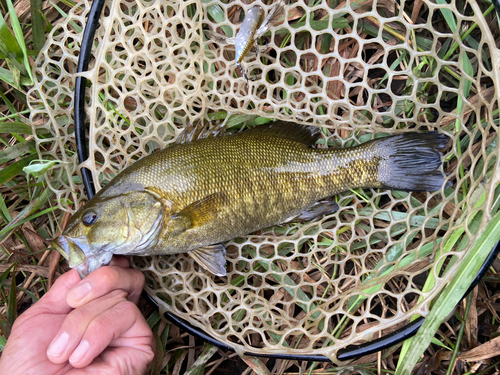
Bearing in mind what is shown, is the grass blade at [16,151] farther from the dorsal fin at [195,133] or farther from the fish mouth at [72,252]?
the dorsal fin at [195,133]

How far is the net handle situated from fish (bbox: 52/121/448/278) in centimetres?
42

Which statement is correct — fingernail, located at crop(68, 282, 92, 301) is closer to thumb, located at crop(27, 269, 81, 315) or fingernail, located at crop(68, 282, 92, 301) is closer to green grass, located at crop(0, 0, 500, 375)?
thumb, located at crop(27, 269, 81, 315)

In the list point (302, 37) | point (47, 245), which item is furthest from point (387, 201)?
point (47, 245)

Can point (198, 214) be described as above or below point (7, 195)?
below

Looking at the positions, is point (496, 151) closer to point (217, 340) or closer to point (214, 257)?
point (214, 257)

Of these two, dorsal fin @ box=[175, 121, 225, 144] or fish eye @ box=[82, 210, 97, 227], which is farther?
dorsal fin @ box=[175, 121, 225, 144]

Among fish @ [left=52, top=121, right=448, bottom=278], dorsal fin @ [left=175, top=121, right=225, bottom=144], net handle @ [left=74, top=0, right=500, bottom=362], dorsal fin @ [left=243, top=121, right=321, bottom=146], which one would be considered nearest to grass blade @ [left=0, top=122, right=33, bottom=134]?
net handle @ [left=74, top=0, right=500, bottom=362]

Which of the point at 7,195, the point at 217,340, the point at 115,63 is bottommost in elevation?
the point at 217,340

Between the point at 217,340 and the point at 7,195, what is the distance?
83.3 inches

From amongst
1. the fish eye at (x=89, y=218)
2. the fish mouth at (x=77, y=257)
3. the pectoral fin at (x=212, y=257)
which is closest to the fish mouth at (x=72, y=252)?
the fish mouth at (x=77, y=257)

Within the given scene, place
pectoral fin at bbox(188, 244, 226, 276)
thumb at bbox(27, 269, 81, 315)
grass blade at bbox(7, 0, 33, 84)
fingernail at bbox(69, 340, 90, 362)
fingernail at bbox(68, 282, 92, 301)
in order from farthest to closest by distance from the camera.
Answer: grass blade at bbox(7, 0, 33, 84), pectoral fin at bbox(188, 244, 226, 276), thumb at bbox(27, 269, 81, 315), fingernail at bbox(68, 282, 92, 301), fingernail at bbox(69, 340, 90, 362)

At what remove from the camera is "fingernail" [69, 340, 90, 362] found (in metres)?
1.98

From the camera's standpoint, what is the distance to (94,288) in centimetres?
221

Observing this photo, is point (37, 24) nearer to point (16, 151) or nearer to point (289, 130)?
point (16, 151)
